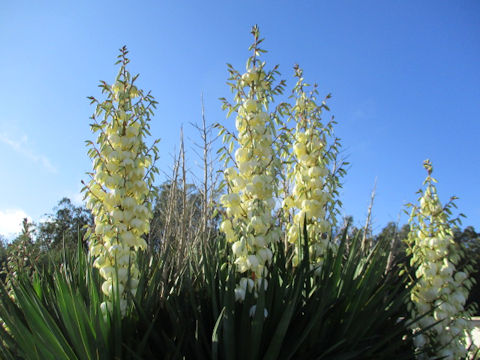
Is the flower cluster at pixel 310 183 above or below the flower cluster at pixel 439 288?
above

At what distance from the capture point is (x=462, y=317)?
103 inches

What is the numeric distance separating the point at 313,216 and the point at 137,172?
1242 millimetres

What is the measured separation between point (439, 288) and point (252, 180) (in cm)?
168

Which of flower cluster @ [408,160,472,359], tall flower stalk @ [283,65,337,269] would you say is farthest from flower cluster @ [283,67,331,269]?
flower cluster @ [408,160,472,359]

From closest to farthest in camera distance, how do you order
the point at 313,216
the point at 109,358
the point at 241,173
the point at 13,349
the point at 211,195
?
the point at 109,358 < the point at 13,349 < the point at 241,173 < the point at 313,216 < the point at 211,195

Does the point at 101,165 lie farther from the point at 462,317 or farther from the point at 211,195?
the point at 462,317

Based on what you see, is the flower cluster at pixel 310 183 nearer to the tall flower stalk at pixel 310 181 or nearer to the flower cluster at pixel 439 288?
the tall flower stalk at pixel 310 181

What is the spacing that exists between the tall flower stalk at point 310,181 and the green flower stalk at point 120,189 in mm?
1015

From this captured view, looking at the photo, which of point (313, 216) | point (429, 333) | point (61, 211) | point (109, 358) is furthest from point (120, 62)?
point (61, 211)

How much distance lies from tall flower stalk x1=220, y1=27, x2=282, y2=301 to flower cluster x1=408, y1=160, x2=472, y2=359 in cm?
128

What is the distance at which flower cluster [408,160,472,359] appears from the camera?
2.53 meters

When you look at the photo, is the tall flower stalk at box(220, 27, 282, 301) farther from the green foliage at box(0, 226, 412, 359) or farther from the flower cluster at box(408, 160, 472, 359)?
the flower cluster at box(408, 160, 472, 359)

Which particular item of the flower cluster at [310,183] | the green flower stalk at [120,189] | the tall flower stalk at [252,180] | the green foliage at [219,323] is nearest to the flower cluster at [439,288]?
the green foliage at [219,323]

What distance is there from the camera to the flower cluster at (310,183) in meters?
2.45
